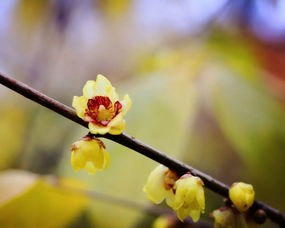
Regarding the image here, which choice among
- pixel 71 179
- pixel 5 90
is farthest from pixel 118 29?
pixel 71 179

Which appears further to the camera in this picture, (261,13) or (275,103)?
(261,13)

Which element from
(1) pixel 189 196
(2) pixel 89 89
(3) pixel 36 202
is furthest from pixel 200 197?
(3) pixel 36 202

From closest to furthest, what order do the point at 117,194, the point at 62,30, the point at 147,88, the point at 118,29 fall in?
the point at 117,194 < the point at 147,88 < the point at 62,30 < the point at 118,29

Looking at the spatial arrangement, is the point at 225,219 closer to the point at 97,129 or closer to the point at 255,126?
the point at 97,129

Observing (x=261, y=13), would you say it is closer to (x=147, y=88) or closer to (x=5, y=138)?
(x=147, y=88)

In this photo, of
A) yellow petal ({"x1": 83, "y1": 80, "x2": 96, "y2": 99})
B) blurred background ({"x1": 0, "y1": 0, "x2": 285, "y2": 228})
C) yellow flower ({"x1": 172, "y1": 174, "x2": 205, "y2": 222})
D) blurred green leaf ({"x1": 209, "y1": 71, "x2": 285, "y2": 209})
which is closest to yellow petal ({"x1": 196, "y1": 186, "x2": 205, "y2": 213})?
yellow flower ({"x1": 172, "y1": 174, "x2": 205, "y2": 222})

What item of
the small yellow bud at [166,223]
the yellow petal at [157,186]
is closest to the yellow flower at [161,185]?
the yellow petal at [157,186]

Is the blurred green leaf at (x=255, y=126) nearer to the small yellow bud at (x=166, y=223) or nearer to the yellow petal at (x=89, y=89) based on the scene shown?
the small yellow bud at (x=166, y=223)
